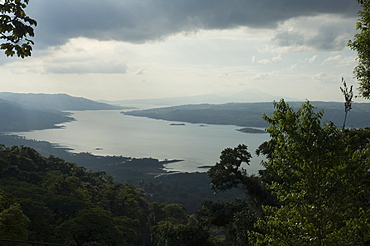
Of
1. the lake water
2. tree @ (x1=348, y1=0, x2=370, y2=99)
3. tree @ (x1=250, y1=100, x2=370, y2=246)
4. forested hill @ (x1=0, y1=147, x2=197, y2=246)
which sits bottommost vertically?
the lake water

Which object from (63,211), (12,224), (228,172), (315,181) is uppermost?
(315,181)

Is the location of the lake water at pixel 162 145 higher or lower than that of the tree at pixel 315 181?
lower

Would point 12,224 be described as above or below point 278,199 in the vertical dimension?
below

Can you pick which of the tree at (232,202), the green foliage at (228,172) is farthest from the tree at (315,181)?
the green foliage at (228,172)

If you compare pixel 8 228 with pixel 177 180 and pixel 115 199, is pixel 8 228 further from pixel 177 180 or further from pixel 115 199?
pixel 177 180

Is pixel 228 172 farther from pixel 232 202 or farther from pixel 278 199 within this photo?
pixel 278 199

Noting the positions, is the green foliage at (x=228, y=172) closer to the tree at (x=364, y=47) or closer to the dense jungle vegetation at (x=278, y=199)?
the dense jungle vegetation at (x=278, y=199)

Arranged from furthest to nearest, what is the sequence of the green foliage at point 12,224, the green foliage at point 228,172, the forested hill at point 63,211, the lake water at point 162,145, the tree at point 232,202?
the lake water at point 162,145, the forested hill at point 63,211, the green foliage at point 228,172, the tree at point 232,202, the green foliage at point 12,224

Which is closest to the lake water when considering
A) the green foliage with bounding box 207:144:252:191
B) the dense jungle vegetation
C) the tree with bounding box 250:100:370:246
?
the dense jungle vegetation

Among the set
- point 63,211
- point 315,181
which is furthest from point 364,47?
point 63,211

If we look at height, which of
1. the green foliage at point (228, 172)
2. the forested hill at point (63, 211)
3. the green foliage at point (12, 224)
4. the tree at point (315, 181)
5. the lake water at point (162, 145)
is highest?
the tree at point (315, 181)

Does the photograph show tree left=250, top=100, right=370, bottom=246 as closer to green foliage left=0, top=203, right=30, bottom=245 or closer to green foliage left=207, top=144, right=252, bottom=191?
green foliage left=207, top=144, right=252, bottom=191

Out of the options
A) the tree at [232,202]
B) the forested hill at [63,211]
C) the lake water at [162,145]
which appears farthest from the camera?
the lake water at [162,145]

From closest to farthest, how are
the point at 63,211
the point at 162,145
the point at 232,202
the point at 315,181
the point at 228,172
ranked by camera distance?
1. the point at 315,181
2. the point at 228,172
3. the point at 232,202
4. the point at 63,211
5. the point at 162,145
